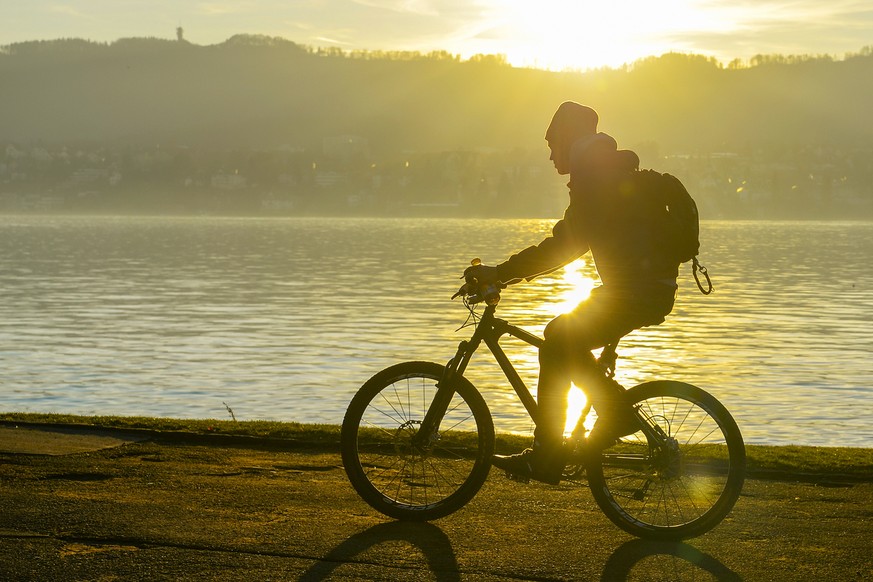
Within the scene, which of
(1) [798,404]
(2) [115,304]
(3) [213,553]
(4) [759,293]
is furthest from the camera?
(4) [759,293]

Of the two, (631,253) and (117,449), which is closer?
(631,253)

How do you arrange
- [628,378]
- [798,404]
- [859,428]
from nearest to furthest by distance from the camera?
[859,428] → [798,404] → [628,378]

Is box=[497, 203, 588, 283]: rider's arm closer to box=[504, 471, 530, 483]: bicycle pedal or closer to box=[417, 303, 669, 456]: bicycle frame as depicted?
box=[417, 303, 669, 456]: bicycle frame

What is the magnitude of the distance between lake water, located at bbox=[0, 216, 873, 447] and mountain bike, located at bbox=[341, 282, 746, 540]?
1017cm

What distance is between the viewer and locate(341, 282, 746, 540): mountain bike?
6637mm

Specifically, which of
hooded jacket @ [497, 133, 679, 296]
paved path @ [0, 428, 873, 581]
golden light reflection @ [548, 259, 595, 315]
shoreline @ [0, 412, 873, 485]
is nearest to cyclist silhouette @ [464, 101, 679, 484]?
hooded jacket @ [497, 133, 679, 296]

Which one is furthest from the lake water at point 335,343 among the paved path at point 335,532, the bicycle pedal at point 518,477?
the bicycle pedal at point 518,477

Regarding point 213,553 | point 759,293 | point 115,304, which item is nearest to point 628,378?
point 213,553

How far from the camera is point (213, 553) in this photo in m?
6.23

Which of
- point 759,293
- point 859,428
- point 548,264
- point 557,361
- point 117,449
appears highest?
point 548,264

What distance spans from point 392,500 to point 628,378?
22.2 m

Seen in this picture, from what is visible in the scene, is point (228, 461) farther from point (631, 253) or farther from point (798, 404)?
point (798, 404)

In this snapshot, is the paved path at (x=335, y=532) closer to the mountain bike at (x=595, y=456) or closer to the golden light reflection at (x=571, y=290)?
the mountain bike at (x=595, y=456)

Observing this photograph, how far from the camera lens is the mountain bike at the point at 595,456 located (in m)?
6.64
